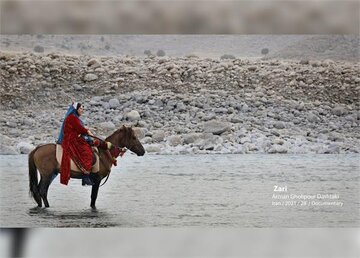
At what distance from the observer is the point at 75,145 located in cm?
279

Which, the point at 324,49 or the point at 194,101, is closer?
the point at 324,49

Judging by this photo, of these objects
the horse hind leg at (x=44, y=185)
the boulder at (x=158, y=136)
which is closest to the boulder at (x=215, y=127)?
the boulder at (x=158, y=136)

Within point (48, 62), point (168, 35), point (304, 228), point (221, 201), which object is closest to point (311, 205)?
point (304, 228)

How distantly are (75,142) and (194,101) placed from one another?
0.42 meters

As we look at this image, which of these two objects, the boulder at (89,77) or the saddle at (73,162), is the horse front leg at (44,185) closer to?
the saddle at (73,162)

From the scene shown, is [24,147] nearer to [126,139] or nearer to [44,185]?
[44,185]

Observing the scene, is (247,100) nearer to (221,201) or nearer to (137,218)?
(221,201)

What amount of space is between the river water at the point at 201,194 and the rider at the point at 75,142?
9cm

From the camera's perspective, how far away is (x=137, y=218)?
9.39 ft

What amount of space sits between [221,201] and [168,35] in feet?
1.86

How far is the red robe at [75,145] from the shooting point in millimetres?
2785

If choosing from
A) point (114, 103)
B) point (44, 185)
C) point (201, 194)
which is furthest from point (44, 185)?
point (201, 194)

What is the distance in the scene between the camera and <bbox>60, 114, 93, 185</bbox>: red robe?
279cm

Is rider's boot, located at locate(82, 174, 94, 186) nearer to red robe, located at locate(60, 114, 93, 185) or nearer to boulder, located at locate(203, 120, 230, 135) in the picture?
red robe, located at locate(60, 114, 93, 185)
